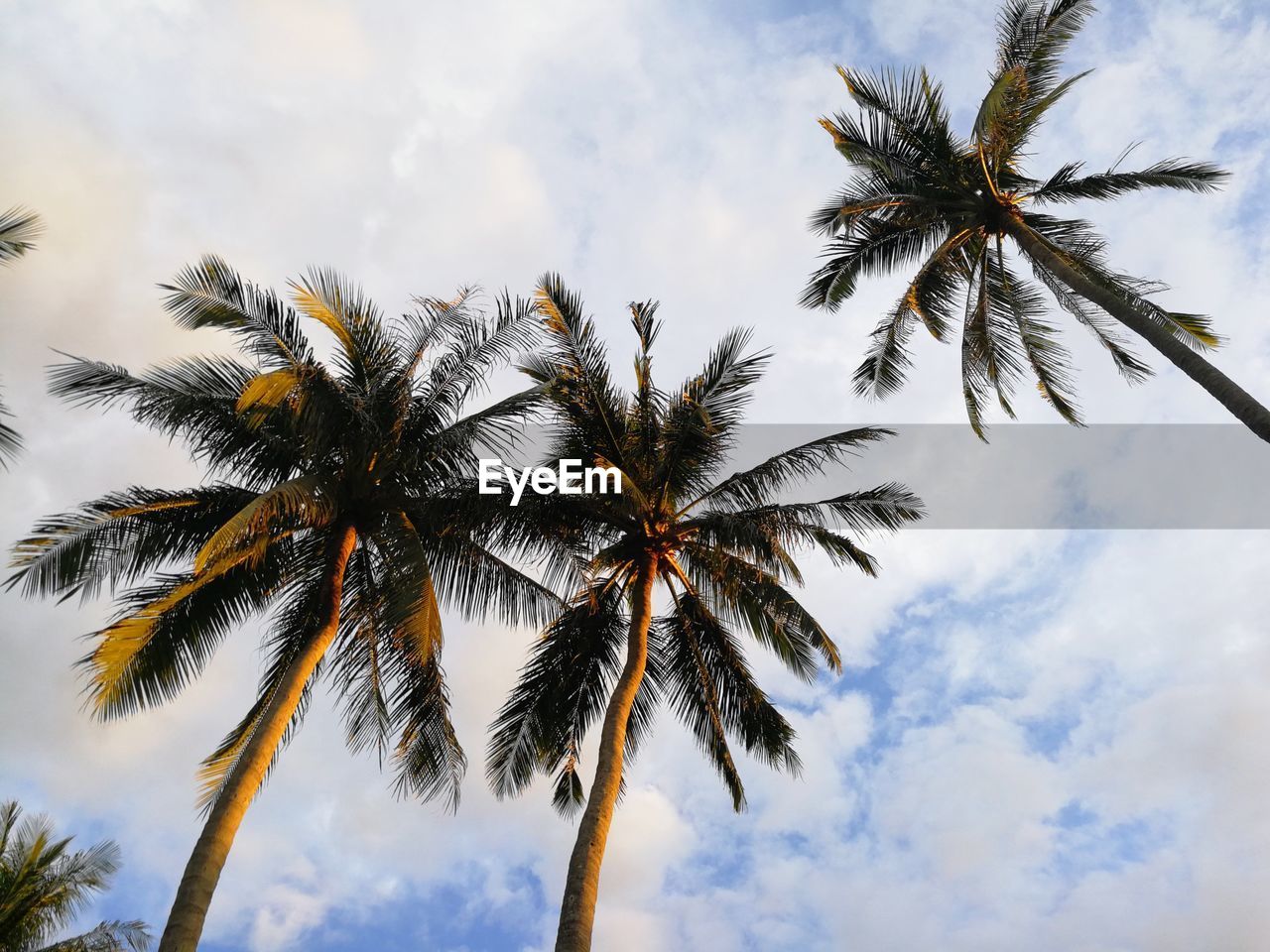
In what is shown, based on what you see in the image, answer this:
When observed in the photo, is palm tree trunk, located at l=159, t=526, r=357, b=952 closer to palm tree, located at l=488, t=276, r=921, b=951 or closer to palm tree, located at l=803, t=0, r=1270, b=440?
palm tree, located at l=488, t=276, r=921, b=951

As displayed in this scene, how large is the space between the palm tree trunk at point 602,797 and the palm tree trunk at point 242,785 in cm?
364

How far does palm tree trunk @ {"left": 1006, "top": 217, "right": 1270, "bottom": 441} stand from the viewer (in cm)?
1105

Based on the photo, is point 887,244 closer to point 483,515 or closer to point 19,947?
point 483,515

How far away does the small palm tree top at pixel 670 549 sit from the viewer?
Result: 14.0 meters

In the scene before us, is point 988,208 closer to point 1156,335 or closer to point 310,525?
point 1156,335

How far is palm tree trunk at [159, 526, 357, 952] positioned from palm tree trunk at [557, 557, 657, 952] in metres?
3.64

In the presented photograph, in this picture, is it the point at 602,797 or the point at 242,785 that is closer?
the point at 242,785

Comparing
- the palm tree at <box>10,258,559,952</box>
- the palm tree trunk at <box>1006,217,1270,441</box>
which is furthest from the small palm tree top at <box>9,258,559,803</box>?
the palm tree trunk at <box>1006,217,1270,441</box>

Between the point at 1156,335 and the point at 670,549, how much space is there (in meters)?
7.54

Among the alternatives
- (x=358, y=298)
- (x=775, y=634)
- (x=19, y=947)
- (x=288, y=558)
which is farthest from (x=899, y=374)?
(x=19, y=947)

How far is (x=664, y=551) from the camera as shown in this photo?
1448cm

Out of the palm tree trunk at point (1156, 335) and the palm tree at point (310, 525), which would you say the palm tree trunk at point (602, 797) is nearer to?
the palm tree at point (310, 525)

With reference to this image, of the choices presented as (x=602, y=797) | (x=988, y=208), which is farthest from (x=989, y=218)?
(x=602, y=797)

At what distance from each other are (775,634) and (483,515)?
5393 millimetres
